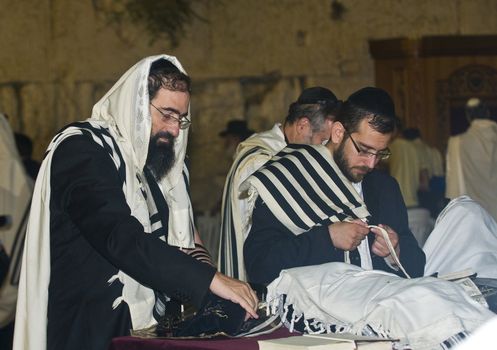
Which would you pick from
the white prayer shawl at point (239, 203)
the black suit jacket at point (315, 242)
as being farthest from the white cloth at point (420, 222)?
the black suit jacket at point (315, 242)

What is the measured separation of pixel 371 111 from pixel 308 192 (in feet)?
1.38

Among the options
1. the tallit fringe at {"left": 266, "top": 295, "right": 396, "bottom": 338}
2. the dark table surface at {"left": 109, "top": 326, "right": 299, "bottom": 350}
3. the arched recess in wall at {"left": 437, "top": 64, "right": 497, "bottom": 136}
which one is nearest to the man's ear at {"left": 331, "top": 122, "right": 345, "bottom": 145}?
the tallit fringe at {"left": 266, "top": 295, "right": 396, "bottom": 338}

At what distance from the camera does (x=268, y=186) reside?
505cm

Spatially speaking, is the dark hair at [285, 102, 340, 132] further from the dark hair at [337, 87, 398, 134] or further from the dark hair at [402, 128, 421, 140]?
the dark hair at [402, 128, 421, 140]

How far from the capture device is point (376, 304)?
3.99 meters

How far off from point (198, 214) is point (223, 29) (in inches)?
76.8

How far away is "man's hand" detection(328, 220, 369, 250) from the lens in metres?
4.78

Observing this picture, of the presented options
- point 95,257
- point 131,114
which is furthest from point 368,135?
point 95,257

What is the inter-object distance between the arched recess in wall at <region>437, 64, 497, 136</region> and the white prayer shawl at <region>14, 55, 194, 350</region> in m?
8.23

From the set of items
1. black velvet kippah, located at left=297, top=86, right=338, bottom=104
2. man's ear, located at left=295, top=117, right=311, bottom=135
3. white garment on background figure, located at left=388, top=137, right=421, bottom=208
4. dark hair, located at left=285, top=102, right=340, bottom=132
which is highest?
black velvet kippah, located at left=297, top=86, right=338, bottom=104

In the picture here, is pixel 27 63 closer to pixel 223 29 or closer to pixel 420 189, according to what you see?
pixel 223 29

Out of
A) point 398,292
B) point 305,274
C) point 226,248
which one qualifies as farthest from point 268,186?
point 226,248

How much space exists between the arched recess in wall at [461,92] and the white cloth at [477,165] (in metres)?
2.10

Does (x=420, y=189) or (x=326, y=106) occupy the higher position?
(x=326, y=106)
